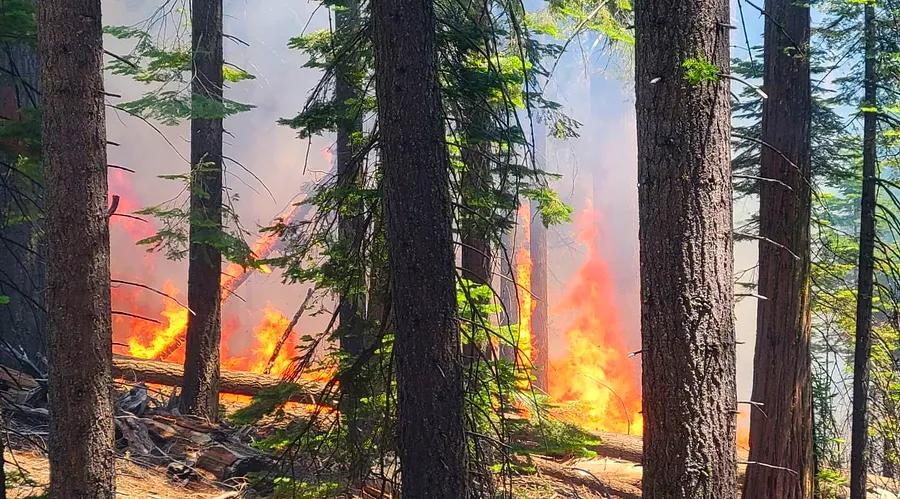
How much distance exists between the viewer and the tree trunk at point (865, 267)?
812 centimetres

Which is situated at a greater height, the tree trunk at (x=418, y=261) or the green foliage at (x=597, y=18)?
the green foliage at (x=597, y=18)

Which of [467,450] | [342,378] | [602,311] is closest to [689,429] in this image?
[467,450]

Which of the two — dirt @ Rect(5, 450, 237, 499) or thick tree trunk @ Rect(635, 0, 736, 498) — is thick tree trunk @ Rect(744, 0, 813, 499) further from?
dirt @ Rect(5, 450, 237, 499)

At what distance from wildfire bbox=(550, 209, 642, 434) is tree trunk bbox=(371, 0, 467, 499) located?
1972 centimetres

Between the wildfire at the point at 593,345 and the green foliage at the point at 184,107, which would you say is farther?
the wildfire at the point at 593,345

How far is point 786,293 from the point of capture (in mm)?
7086

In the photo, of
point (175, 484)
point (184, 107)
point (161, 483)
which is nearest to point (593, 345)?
point (184, 107)

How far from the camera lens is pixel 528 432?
6555 mm

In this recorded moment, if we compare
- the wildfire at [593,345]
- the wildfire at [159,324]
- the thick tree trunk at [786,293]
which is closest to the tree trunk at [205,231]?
the thick tree trunk at [786,293]

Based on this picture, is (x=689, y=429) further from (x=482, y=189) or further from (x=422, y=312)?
(x=482, y=189)

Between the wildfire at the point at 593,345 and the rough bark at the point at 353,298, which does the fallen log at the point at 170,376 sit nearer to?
the rough bark at the point at 353,298

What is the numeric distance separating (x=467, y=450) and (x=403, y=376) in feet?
1.99

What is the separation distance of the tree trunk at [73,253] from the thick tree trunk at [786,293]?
5938 millimetres

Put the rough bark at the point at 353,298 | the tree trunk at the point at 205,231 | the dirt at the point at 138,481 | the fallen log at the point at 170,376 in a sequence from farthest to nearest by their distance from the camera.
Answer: the fallen log at the point at 170,376 → the tree trunk at the point at 205,231 → the dirt at the point at 138,481 → the rough bark at the point at 353,298
